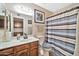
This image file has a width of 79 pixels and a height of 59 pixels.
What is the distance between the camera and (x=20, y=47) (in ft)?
5.22

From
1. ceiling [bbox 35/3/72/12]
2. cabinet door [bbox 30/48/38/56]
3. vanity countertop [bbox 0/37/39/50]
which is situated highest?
ceiling [bbox 35/3/72/12]

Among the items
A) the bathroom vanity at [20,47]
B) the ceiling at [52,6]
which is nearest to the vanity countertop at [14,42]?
the bathroom vanity at [20,47]

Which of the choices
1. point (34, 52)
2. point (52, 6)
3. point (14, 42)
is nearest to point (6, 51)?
point (14, 42)

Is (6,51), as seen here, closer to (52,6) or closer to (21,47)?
(21,47)

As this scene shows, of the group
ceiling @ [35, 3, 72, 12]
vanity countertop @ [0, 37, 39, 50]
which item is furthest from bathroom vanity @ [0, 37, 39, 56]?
ceiling @ [35, 3, 72, 12]

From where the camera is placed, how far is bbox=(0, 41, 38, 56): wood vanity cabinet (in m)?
1.50

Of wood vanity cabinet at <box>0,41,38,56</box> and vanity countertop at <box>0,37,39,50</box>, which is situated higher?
vanity countertop at <box>0,37,39,50</box>

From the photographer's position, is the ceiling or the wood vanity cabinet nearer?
the wood vanity cabinet

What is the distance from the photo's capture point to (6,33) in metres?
1.61

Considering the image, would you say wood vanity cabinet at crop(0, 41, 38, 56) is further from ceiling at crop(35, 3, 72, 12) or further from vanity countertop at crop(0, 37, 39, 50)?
ceiling at crop(35, 3, 72, 12)

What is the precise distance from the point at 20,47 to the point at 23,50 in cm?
7

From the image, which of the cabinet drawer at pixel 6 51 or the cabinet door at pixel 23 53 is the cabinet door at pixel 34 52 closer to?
the cabinet door at pixel 23 53

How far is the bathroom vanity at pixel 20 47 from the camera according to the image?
1.48m

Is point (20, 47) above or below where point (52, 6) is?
below
